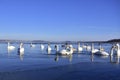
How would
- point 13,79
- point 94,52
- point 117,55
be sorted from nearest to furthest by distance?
point 13,79 < point 117,55 < point 94,52

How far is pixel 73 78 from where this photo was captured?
37906 mm

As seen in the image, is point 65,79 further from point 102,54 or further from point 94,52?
point 94,52

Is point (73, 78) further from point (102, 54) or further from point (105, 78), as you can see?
point (102, 54)

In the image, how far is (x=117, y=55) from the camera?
80438mm

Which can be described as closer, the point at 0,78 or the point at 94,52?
the point at 0,78

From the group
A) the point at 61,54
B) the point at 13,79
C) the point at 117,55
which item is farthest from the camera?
the point at 61,54

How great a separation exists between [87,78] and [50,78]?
487cm

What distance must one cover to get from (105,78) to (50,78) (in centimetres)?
727

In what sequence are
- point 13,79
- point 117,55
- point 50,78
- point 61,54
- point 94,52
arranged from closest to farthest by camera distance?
1. point 13,79
2. point 50,78
3. point 117,55
4. point 61,54
5. point 94,52

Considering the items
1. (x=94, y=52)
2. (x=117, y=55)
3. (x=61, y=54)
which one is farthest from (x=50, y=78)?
(x=94, y=52)

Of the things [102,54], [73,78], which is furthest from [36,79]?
[102,54]

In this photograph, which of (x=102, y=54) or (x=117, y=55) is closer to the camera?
(x=117, y=55)

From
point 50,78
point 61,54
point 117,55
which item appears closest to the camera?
point 50,78

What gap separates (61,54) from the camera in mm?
89500
